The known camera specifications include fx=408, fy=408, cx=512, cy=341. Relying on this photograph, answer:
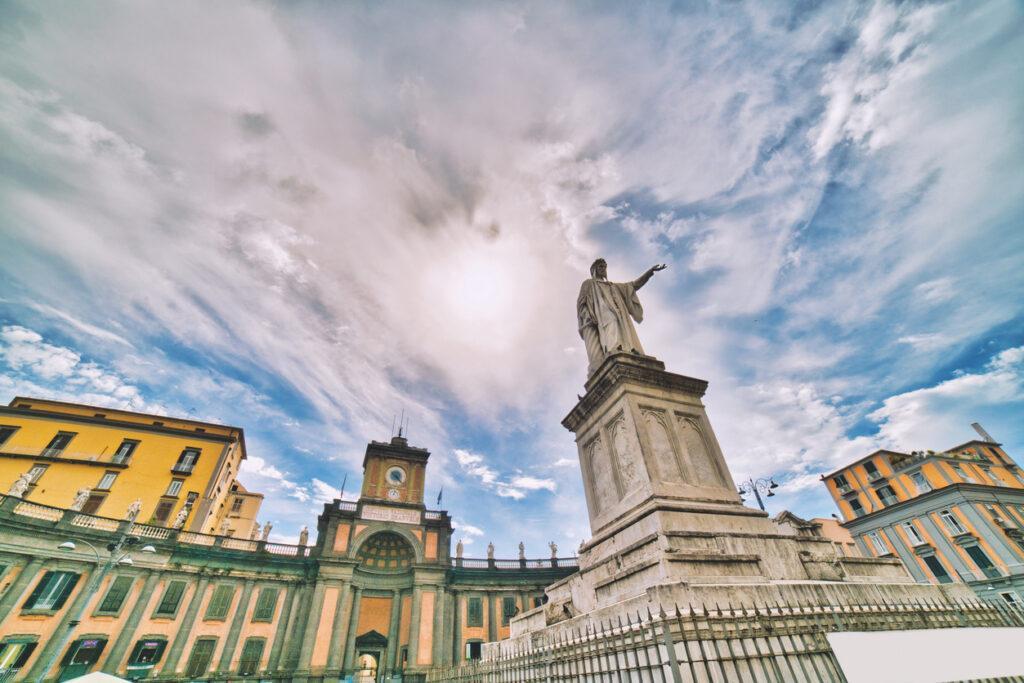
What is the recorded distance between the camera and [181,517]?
24125 millimetres

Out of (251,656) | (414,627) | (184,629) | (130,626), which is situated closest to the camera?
(130,626)

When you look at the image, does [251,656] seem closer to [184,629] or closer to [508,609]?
[184,629]

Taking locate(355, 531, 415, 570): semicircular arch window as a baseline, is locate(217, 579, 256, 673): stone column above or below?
below

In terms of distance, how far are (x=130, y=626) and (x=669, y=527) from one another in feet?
88.4

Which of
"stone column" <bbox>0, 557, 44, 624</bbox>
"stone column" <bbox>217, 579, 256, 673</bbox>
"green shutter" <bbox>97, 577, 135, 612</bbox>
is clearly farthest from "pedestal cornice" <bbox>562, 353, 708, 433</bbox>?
"stone column" <bbox>0, 557, 44, 624</bbox>

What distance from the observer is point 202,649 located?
20625mm

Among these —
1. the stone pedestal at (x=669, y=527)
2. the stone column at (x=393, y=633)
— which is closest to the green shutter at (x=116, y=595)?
the stone column at (x=393, y=633)

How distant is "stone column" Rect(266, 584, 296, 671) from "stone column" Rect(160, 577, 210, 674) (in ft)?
13.1

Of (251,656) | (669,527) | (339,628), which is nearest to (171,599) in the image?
(251,656)

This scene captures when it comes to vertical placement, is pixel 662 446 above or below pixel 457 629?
above

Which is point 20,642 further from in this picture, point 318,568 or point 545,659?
point 545,659

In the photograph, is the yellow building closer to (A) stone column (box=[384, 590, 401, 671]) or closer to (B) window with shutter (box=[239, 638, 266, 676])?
(B) window with shutter (box=[239, 638, 266, 676])

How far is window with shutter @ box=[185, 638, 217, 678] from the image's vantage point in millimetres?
20031

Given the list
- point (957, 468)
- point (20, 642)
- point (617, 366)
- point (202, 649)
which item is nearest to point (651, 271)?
point (617, 366)
